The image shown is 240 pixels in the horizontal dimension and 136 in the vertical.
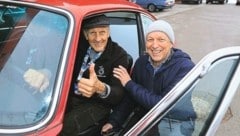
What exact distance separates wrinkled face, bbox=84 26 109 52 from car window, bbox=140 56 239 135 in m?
1.03

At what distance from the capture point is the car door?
2.16m

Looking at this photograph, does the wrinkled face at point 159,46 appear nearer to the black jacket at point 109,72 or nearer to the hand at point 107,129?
the black jacket at point 109,72

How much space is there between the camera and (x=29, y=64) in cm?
286

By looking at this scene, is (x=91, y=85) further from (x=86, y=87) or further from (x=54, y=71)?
(x=54, y=71)

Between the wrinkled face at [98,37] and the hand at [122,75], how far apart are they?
0.70ft

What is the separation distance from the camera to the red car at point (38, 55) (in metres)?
2.52

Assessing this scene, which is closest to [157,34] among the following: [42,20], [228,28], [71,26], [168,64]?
[168,64]

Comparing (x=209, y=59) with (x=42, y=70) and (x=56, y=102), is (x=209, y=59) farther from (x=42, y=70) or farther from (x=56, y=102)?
(x=42, y=70)

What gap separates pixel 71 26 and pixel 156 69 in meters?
0.60

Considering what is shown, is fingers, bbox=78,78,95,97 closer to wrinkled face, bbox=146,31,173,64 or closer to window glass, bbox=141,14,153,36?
wrinkled face, bbox=146,31,173,64

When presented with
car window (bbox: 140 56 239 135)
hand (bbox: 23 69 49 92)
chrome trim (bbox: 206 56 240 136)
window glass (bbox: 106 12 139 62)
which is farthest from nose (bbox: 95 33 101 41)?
chrome trim (bbox: 206 56 240 136)

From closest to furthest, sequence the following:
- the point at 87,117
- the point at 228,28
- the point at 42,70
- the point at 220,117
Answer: the point at 220,117 → the point at 42,70 → the point at 87,117 → the point at 228,28

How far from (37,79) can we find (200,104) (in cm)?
96

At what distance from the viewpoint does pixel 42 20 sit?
303cm
